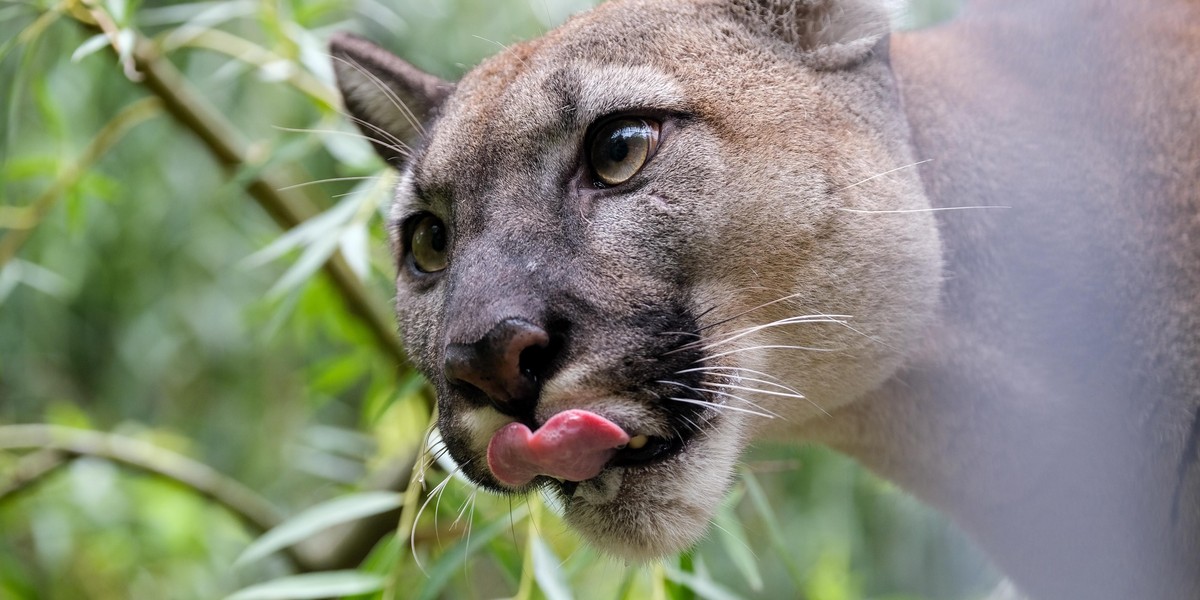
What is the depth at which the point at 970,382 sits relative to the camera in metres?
2.10

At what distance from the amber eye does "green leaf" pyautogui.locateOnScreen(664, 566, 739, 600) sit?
839 mm

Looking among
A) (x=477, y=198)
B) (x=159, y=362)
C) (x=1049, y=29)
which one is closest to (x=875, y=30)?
(x=1049, y=29)

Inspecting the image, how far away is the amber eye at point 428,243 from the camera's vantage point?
2.25m

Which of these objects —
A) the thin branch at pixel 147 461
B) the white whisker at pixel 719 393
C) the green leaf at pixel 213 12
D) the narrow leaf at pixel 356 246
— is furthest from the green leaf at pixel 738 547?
the green leaf at pixel 213 12

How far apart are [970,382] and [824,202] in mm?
487

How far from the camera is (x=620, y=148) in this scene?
1970 mm

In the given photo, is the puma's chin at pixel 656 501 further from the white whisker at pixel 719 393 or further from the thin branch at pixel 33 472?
the thin branch at pixel 33 472

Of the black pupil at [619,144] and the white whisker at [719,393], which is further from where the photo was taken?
the black pupil at [619,144]

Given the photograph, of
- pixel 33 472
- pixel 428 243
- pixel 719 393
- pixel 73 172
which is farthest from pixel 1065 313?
pixel 33 472

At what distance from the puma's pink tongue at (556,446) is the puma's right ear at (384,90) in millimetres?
1117

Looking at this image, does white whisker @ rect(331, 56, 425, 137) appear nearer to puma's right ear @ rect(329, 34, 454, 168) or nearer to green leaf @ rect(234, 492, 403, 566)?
puma's right ear @ rect(329, 34, 454, 168)

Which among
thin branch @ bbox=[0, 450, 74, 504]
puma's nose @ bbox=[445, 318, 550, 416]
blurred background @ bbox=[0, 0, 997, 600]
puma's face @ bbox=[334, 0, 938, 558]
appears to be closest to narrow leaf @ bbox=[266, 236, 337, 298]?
blurred background @ bbox=[0, 0, 997, 600]

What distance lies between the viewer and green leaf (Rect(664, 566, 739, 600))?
2336mm

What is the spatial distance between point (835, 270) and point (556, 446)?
2.24 ft
